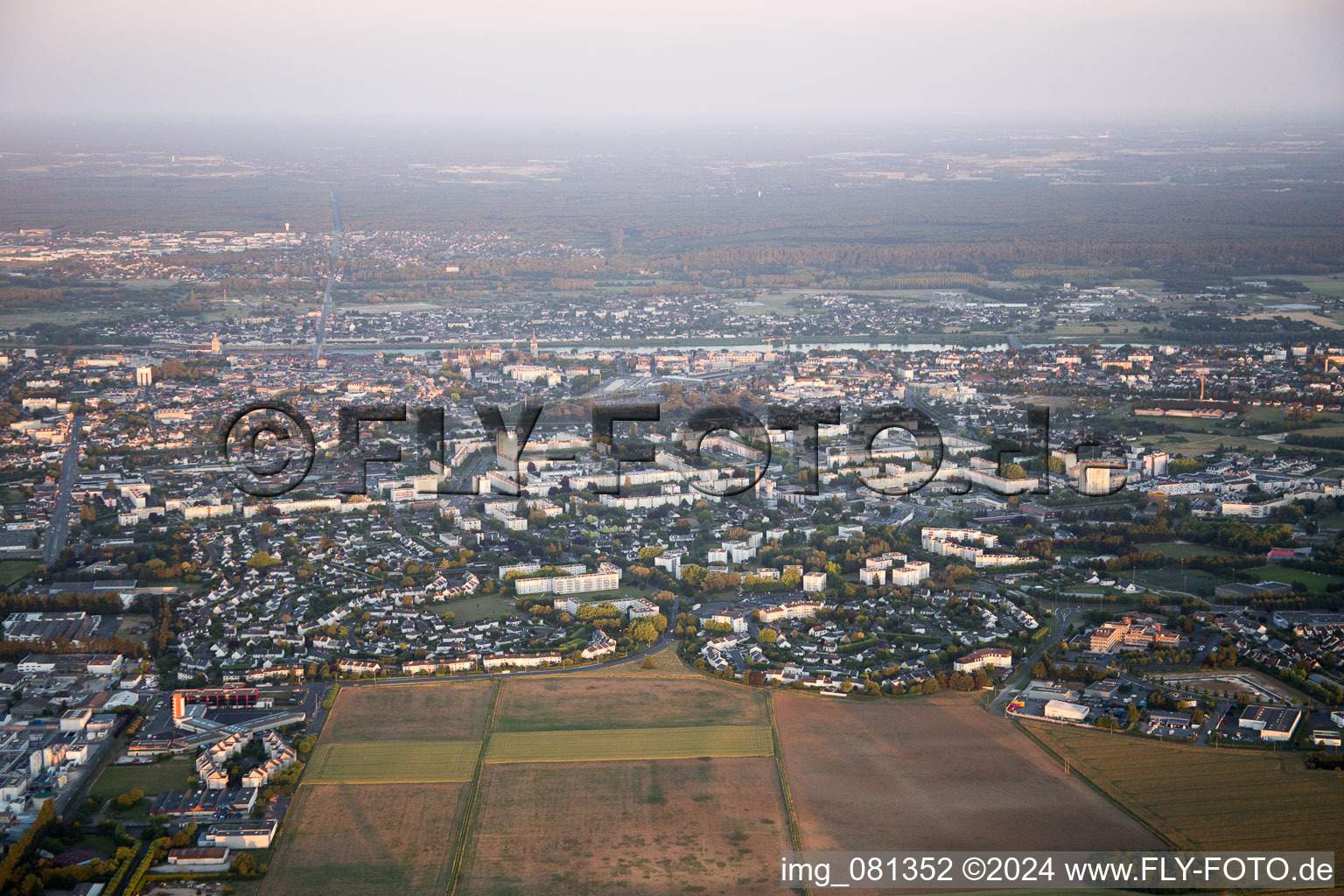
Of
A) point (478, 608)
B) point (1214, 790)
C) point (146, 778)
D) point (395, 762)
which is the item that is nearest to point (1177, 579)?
point (1214, 790)

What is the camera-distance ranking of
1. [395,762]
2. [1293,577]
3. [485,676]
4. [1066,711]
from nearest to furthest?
[395,762]
[1066,711]
[485,676]
[1293,577]

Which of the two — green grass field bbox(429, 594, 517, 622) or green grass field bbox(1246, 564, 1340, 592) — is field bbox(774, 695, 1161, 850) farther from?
green grass field bbox(1246, 564, 1340, 592)

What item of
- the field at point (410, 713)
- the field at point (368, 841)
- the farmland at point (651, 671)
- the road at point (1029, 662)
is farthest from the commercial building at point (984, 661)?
the field at point (368, 841)

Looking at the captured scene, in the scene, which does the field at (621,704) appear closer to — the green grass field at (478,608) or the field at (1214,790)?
the green grass field at (478,608)

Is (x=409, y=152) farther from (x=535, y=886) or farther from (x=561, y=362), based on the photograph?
(x=535, y=886)

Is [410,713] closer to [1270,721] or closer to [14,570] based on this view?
[14,570]

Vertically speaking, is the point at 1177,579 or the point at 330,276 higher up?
the point at 330,276

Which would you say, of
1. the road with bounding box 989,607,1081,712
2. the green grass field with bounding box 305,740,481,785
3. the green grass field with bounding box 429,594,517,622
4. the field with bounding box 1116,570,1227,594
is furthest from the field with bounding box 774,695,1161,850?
the field with bounding box 1116,570,1227,594
